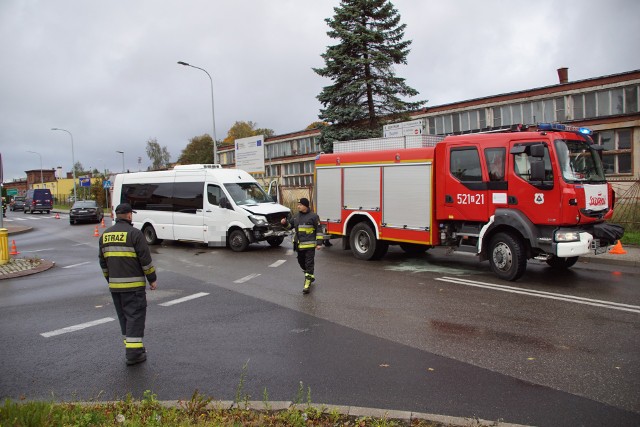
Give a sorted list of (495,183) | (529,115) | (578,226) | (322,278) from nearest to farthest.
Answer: (578,226), (495,183), (322,278), (529,115)

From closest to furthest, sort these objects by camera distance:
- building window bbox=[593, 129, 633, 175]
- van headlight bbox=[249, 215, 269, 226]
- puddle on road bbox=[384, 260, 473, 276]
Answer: puddle on road bbox=[384, 260, 473, 276] < van headlight bbox=[249, 215, 269, 226] < building window bbox=[593, 129, 633, 175]

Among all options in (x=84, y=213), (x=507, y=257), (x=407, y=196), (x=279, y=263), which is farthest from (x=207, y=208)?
(x=84, y=213)

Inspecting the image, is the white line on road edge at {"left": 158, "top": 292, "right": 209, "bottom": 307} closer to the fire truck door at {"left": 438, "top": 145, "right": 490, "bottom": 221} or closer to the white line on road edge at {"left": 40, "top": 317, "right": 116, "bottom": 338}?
the white line on road edge at {"left": 40, "top": 317, "right": 116, "bottom": 338}

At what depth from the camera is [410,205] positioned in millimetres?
11078

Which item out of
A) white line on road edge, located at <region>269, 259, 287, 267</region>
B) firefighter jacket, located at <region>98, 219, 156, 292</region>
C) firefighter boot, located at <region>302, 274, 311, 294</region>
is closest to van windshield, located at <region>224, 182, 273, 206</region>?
white line on road edge, located at <region>269, 259, 287, 267</region>

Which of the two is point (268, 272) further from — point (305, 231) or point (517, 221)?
point (517, 221)

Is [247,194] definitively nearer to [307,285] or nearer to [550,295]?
[307,285]

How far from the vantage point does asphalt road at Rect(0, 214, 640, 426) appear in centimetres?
444

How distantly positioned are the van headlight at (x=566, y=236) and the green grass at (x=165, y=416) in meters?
5.91

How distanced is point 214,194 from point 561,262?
9.67 meters

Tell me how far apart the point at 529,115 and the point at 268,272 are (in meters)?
37.7

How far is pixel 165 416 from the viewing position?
3.85m

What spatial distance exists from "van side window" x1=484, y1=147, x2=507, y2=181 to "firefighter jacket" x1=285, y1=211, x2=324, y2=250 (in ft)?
11.7

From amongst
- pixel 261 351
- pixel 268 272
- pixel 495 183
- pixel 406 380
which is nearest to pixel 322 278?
pixel 268 272
